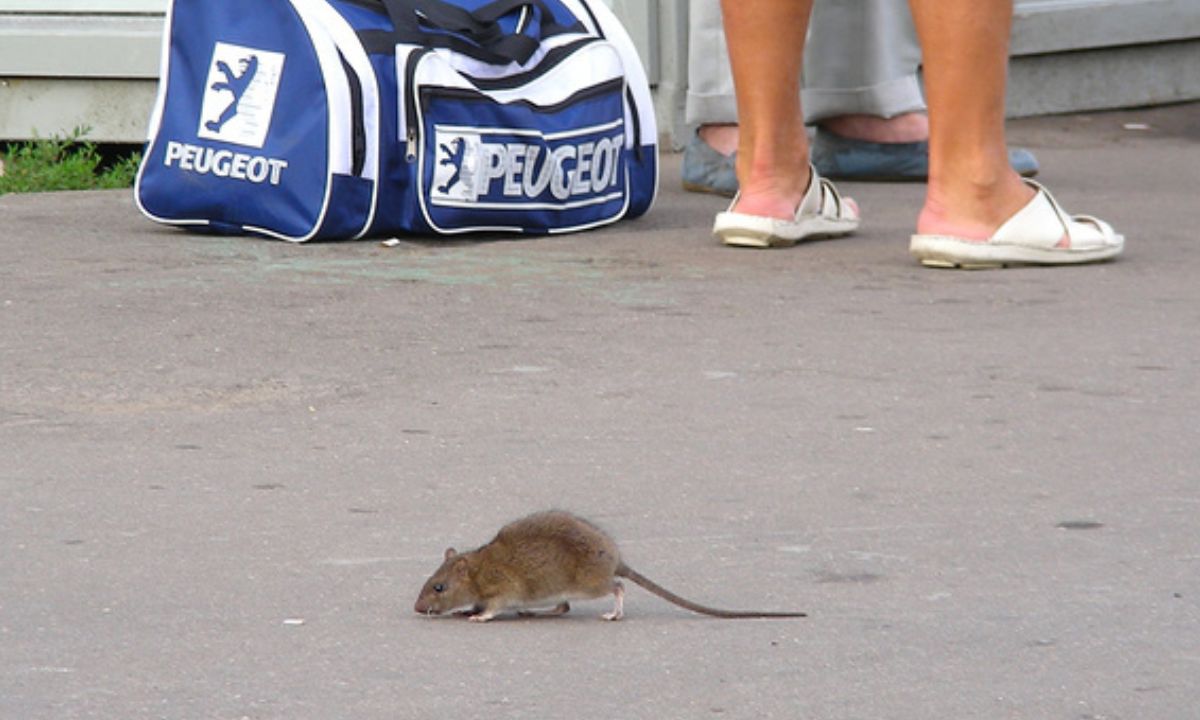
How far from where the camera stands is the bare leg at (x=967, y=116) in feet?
14.8

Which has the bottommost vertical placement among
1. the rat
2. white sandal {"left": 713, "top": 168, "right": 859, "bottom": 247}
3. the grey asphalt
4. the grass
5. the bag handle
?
the grass

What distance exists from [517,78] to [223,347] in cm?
144

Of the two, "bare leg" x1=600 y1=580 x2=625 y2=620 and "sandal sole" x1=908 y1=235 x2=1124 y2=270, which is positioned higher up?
"bare leg" x1=600 y1=580 x2=625 y2=620

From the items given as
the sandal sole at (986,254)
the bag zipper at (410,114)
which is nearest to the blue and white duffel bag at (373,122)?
the bag zipper at (410,114)

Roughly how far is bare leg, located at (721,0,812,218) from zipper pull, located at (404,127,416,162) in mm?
716

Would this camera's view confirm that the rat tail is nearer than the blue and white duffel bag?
Yes

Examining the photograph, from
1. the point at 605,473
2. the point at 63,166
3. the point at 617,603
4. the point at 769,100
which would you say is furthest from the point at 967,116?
the point at 63,166

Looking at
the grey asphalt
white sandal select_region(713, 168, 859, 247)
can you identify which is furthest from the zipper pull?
white sandal select_region(713, 168, 859, 247)

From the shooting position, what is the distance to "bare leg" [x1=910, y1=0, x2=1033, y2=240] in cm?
450

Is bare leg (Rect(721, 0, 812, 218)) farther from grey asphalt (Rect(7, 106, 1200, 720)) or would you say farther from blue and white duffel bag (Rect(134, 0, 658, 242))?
blue and white duffel bag (Rect(134, 0, 658, 242))

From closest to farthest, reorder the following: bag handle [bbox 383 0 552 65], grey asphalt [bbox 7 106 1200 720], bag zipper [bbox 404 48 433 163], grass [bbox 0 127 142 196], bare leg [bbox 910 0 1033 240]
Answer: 1. grey asphalt [bbox 7 106 1200 720]
2. bare leg [bbox 910 0 1033 240]
3. bag zipper [bbox 404 48 433 163]
4. bag handle [bbox 383 0 552 65]
5. grass [bbox 0 127 142 196]

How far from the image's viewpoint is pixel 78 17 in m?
6.96

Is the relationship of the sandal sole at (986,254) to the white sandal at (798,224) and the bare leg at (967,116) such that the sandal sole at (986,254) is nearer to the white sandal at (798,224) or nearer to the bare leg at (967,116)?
the bare leg at (967,116)

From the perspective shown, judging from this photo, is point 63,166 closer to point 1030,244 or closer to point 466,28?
point 466,28
